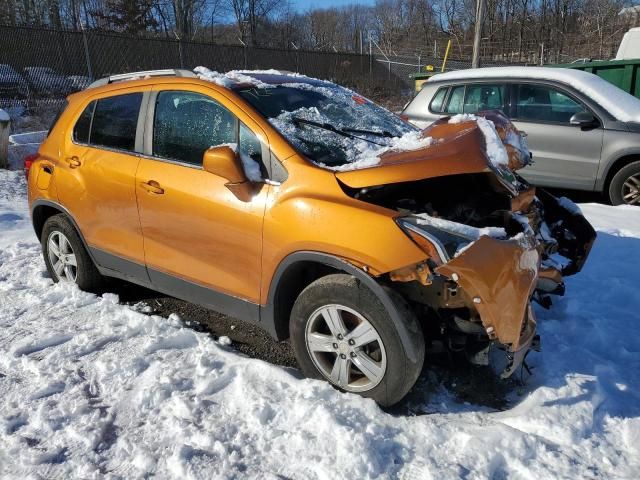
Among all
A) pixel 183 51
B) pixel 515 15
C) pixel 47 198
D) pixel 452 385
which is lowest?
pixel 452 385

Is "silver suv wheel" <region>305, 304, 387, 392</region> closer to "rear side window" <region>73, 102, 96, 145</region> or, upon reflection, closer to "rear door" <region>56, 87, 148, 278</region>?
"rear door" <region>56, 87, 148, 278</region>

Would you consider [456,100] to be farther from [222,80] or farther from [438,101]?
[222,80]

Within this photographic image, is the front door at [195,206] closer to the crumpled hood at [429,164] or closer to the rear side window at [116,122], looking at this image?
the rear side window at [116,122]

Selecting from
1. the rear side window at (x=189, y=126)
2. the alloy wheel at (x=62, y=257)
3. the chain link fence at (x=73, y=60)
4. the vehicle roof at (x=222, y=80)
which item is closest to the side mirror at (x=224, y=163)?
the rear side window at (x=189, y=126)

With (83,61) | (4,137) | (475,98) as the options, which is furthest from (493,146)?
(83,61)

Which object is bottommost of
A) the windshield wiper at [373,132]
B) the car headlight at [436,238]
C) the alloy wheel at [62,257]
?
the alloy wheel at [62,257]

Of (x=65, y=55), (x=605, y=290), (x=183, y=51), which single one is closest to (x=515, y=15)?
(x=183, y=51)

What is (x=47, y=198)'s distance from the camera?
172 inches

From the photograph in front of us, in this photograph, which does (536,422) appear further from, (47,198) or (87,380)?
(47,198)

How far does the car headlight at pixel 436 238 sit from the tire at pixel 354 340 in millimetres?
309

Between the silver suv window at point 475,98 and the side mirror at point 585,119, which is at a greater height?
the silver suv window at point 475,98

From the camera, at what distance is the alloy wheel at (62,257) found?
4.44 m

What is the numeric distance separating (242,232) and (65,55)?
1837cm

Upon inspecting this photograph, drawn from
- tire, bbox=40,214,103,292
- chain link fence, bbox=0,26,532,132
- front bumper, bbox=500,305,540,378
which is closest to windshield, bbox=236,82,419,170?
front bumper, bbox=500,305,540,378
